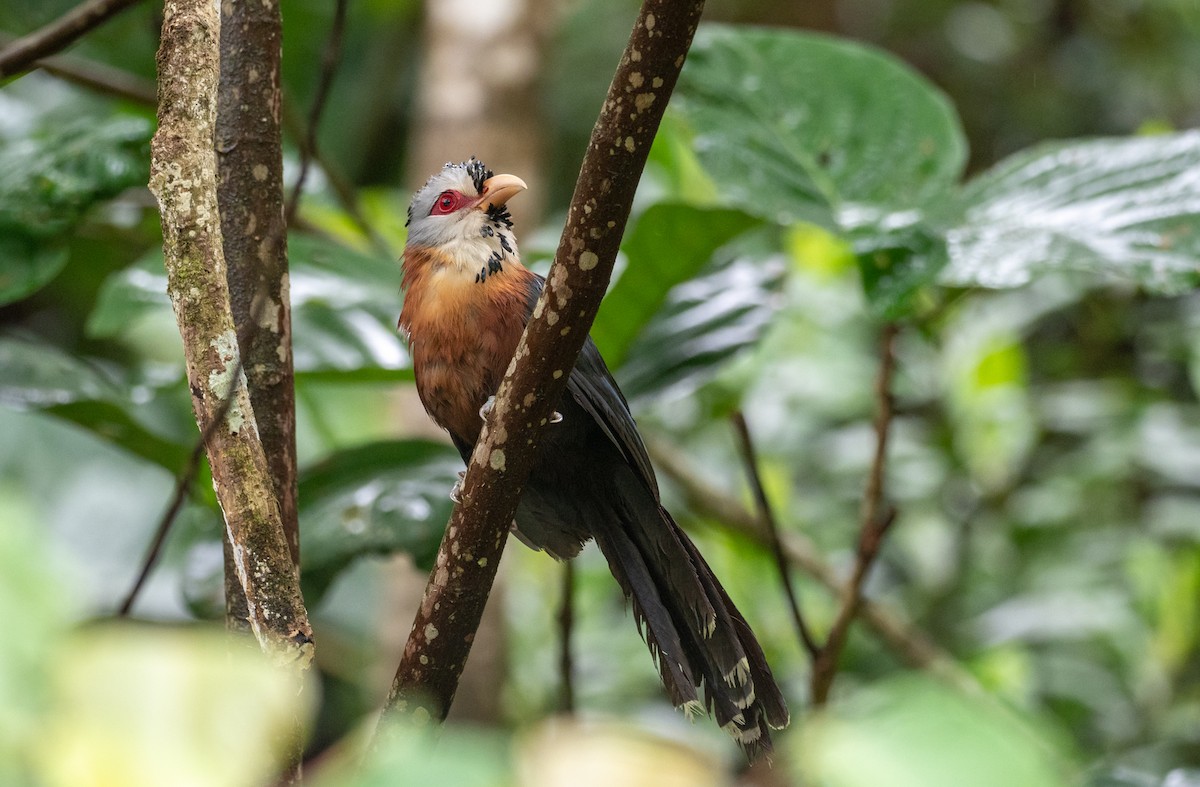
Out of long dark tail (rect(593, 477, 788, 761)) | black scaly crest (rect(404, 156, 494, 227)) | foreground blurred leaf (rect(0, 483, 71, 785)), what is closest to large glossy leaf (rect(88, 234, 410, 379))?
black scaly crest (rect(404, 156, 494, 227))

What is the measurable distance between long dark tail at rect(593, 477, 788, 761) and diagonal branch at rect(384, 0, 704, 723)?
0.38 meters

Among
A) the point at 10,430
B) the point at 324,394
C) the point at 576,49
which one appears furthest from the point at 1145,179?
the point at 576,49

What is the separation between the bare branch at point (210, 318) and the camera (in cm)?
121

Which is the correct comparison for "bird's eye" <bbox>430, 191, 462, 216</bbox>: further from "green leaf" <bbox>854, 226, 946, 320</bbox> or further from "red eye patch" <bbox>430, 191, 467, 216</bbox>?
"green leaf" <bbox>854, 226, 946, 320</bbox>

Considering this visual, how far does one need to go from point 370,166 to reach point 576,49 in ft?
4.26

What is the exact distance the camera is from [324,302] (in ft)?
6.95

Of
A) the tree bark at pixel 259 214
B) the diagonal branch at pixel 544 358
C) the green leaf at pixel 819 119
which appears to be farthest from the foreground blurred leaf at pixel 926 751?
the green leaf at pixel 819 119

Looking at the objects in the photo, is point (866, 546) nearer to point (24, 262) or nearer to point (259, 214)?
point (259, 214)

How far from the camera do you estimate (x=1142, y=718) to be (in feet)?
10.3

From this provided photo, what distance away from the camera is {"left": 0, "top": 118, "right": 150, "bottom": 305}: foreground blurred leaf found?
1.98 meters

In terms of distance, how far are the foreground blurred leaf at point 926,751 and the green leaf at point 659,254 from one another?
168 cm

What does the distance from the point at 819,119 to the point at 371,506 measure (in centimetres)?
125

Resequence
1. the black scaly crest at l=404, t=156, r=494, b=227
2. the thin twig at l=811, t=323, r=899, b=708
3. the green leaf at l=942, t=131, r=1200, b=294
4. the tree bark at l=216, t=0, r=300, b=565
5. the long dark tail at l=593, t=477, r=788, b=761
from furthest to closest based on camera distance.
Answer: the black scaly crest at l=404, t=156, r=494, b=227 → the thin twig at l=811, t=323, r=899, b=708 → the green leaf at l=942, t=131, r=1200, b=294 → the long dark tail at l=593, t=477, r=788, b=761 → the tree bark at l=216, t=0, r=300, b=565

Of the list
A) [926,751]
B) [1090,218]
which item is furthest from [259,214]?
[1090,218]
